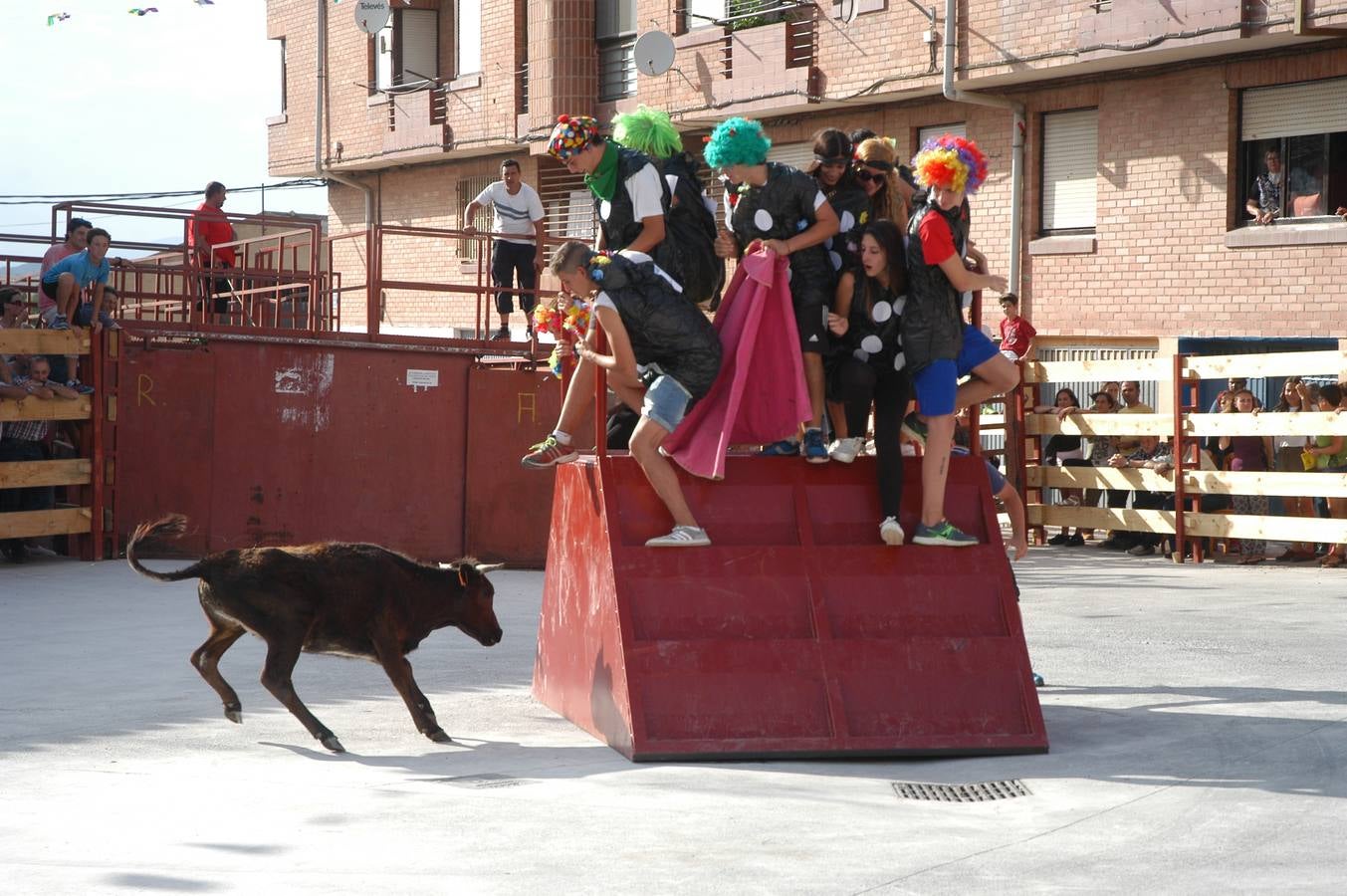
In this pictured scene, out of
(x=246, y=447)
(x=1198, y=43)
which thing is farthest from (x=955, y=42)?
(x=246, y=447)

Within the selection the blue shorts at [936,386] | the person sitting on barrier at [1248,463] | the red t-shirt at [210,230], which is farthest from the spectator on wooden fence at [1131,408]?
the blue shorts at [936,386]

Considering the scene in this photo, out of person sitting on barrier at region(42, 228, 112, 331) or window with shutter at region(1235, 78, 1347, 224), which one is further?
window with shutter at region(1235, 78, 1347, 224)

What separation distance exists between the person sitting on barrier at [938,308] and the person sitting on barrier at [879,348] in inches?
3.3

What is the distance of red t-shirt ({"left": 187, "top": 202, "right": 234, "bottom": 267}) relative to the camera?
18.2m

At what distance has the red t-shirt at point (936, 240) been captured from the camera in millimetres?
8258

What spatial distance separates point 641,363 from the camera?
845cm

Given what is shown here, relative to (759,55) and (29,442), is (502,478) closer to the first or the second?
(29,442)

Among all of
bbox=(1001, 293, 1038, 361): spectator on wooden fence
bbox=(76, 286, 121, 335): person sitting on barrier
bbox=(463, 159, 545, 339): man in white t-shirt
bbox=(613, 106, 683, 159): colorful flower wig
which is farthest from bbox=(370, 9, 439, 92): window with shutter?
bbox=(613, 106, 683, 159): colorful flower wig

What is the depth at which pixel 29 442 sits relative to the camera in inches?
632

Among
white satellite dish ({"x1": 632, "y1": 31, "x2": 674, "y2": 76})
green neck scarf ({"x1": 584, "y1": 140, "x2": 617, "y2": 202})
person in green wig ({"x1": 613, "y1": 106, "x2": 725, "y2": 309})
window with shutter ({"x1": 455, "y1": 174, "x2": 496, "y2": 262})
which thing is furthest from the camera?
window with shutter ({"x1": 455, "y1": 174, "x2": 496, "y2": 262})

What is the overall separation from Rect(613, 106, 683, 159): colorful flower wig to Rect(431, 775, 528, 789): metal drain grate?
11.0ft

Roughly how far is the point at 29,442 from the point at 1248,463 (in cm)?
1209

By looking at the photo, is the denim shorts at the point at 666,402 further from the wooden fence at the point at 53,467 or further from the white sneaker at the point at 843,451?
the wooden fence at the point at 53,467

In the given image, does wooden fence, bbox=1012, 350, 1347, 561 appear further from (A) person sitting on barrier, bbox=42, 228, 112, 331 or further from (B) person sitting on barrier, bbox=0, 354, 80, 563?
(B) person sitting on barrier, bbox=0, 354, 80, 563
